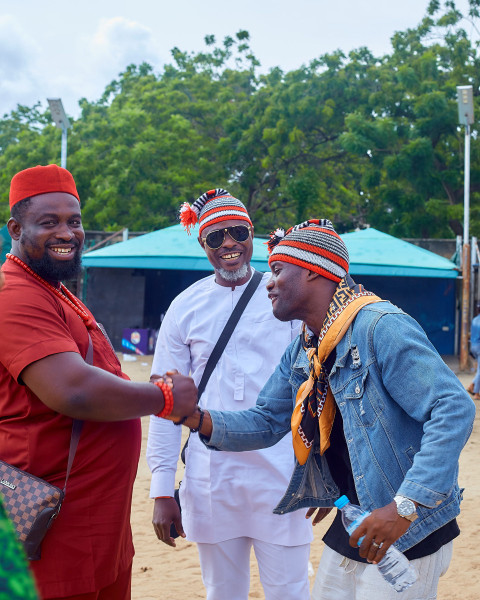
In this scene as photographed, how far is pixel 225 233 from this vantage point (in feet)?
11.3

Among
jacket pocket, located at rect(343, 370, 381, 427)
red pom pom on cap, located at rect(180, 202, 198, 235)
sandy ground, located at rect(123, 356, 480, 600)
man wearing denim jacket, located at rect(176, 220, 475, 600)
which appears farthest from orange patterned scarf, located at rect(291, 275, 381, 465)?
sandy ground, located at rect(123, 356, 480, 600)

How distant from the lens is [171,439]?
3283 millimetres

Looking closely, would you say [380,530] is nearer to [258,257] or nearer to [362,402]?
[362,402]

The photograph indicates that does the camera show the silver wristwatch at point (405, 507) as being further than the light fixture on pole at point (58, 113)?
No

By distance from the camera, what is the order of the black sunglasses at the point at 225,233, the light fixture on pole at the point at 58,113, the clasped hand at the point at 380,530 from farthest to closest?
the light fixture on pole at the point at 58,113
the black sunglasses at the point at 225,233
the clasped hand at the point at 380,530

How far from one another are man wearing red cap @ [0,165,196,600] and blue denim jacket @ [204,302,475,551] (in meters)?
0.64

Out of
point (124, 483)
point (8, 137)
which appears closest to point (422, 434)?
point (124, 483)

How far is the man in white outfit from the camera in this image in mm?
3113

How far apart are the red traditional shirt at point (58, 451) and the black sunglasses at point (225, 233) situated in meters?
1.17

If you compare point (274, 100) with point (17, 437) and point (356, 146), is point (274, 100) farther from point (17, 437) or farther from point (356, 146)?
point (17, 437)

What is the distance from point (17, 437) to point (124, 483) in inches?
17.0

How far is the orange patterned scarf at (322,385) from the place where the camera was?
246 cm

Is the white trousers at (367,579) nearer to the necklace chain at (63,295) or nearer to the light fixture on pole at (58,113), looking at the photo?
the necklace chain at (63,295)

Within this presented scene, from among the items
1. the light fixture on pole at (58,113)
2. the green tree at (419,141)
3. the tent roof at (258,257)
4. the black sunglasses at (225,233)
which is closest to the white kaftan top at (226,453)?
the black sunglasses at (225,233)
